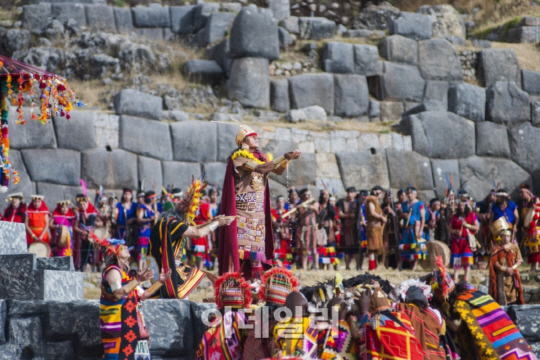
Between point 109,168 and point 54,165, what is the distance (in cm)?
107

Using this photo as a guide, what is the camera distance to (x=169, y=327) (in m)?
5.70

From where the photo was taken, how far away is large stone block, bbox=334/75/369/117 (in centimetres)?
2072

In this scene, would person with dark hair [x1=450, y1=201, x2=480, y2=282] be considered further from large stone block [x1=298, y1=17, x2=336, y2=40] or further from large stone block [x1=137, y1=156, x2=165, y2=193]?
large stone block [x1=298, y1=17, x2=336, y2=40]

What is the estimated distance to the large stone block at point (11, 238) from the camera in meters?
7.28

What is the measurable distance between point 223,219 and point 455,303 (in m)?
2.36

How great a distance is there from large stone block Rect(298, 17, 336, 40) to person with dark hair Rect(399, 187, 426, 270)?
1051 cm

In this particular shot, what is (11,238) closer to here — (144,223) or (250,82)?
(144,223)

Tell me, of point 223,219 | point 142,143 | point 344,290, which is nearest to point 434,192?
point 142,143

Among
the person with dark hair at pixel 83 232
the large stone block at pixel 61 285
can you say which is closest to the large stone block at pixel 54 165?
the person with dark hair at pixel 83 232

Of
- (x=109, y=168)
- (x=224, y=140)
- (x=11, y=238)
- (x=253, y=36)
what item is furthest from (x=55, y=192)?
(x=11, y=238)

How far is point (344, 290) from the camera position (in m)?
5.50

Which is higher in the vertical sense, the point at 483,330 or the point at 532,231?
the point at 483,330

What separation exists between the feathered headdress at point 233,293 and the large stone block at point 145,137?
10903mm

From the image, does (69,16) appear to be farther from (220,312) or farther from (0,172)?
(220,312)
